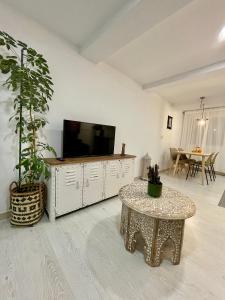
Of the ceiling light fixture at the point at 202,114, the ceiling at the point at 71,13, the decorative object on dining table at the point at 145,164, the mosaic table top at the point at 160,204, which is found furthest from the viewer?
the ceiling light fixture at the point at 202,114

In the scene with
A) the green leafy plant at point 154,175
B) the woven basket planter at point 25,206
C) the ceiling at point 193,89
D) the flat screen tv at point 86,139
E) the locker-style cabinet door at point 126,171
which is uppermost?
the ceiling at point 193,89

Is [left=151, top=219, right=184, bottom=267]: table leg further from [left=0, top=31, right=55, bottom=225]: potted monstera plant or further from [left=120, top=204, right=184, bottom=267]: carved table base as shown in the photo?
[left=0, top=31, right=55, bottom=225]: potted monstera plant

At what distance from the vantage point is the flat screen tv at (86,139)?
2193 mm

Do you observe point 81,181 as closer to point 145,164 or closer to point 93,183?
point 93,183

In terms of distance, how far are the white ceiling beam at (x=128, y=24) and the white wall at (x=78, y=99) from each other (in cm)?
42

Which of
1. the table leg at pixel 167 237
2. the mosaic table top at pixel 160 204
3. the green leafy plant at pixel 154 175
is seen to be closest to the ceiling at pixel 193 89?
the green leafy plant at pixel 154 175

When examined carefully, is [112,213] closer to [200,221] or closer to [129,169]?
[129,169]

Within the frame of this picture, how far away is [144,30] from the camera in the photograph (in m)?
1.79

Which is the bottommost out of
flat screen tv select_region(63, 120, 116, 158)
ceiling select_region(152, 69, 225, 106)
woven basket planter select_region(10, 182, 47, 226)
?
woven basket planter select_region(10, 182, 47, 226)

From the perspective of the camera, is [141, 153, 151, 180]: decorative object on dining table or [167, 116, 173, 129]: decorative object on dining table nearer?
[141, 153, 151, 180]: decorative object on dining table

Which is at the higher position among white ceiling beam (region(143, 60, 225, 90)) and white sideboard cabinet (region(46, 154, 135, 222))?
white ceiling beam (region(143, 60, 225, 90))

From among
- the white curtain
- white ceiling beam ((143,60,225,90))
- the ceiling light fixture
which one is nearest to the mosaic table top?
white ceiling beam ((143,60,225,90))

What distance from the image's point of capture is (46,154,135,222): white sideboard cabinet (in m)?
1.93

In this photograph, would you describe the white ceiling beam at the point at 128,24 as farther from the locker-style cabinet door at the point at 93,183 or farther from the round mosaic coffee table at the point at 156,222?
the round mosaic coffee table at the point at 156,222
